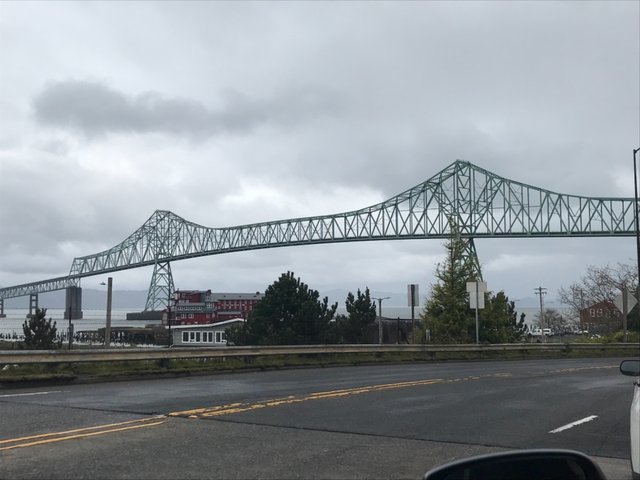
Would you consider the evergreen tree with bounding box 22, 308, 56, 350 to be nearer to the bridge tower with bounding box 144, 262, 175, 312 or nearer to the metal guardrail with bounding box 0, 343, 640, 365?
the metal guardrail with bounding box 0, 343, 640, 365

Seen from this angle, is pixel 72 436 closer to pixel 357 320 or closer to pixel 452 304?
pixel 452 304

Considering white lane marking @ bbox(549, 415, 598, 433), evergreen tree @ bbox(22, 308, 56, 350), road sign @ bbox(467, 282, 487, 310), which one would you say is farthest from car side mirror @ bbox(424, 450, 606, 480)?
evergreen tree @ bbox(22, 308, 56, 350)

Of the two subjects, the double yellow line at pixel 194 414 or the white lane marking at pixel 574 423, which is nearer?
the double yellow line at pixel 194 414

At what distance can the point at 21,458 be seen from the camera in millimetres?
7836

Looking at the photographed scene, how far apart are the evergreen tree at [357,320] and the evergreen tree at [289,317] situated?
1.76 meters

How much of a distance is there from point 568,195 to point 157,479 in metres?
110

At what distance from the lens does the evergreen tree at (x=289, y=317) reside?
51.8m

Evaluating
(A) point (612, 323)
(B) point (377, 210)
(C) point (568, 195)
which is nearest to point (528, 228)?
(C) point (568, 195)

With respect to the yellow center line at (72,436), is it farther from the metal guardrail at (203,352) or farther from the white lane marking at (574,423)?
the metal guardrail at (203,352)

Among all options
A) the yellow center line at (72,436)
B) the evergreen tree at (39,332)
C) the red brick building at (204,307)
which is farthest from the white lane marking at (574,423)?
the red brick building at (204,307)

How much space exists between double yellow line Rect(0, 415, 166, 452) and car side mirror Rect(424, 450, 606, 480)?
682cm

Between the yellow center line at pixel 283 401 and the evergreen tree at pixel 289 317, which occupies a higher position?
the evergreen tree at pixel 289 317

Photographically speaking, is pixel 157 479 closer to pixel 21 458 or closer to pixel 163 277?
pixel 21 458

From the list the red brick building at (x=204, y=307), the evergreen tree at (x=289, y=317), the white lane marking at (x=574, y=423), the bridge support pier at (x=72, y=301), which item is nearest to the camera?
the white lane marking at (x=574, y=423)
